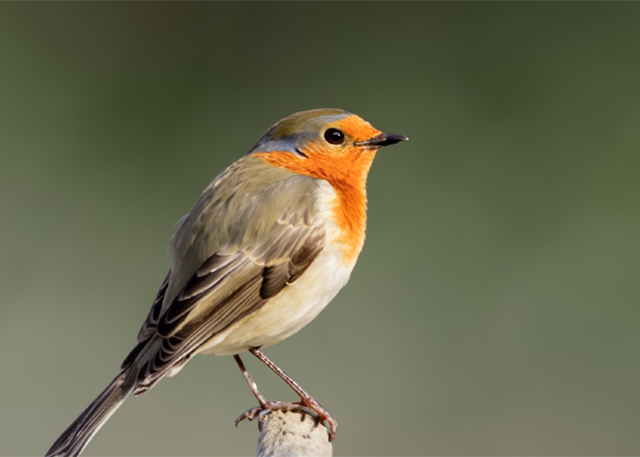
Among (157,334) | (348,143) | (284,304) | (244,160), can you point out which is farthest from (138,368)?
(348,143)

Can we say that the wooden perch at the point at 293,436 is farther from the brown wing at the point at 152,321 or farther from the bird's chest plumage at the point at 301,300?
the brown wing at the point at 152,321

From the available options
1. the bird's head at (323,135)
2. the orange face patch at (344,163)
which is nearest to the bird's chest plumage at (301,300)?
the orange face patch at (344,163)

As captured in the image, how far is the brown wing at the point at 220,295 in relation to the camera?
6.93ft

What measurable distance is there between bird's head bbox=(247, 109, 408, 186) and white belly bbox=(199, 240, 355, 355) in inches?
14.1

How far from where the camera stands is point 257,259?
7.48ft

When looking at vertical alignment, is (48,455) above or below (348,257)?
below

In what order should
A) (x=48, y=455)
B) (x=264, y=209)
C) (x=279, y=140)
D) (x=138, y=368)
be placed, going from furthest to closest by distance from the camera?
(x=279, y=140) → (x=264, y=209) → (x=138, y=368) → (x=48, y=455)

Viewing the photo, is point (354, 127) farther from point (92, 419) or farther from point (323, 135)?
point (92, 419)

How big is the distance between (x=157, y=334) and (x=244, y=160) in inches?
27.6

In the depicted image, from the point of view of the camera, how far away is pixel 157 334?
2.22m

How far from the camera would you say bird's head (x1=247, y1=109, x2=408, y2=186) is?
2529 millimetres

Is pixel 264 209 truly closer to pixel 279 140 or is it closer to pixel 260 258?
pixel 260 258

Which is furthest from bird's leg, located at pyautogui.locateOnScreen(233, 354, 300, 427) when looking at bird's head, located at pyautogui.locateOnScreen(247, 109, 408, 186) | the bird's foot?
bird's head, located at pyautogui.locateOnScreen(247, 109, 408, 186)

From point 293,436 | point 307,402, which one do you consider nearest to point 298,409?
point 307,402
